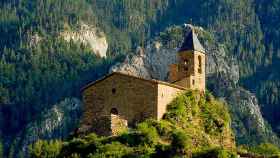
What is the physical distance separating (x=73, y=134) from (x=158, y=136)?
396 inches

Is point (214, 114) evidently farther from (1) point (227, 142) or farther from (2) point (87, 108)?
(2) point (87, 108)

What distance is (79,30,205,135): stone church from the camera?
98938 mm

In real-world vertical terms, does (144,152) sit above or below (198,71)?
below

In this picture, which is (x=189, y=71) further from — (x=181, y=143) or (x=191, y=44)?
(x=181, y=143)

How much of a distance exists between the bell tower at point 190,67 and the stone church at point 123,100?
51cm

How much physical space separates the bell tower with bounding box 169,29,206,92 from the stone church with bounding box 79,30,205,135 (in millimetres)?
509

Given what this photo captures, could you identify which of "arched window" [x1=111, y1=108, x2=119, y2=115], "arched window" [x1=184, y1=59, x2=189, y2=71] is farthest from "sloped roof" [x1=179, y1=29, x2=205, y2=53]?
"arched window" [x1=111, y1=108, x2=119, y2=115]

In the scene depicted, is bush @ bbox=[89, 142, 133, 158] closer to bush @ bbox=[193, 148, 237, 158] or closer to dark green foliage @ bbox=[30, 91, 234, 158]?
dark green foliage @ bbox=[30, 91, 234, 158]

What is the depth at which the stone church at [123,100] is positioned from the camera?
3895 inches

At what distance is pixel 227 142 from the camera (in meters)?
106

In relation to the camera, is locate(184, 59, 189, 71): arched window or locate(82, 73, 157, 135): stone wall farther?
locate(184, 59, 189, 71): arched window

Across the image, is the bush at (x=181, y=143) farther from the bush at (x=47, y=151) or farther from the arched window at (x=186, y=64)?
the arched window at (x=186, y=64)

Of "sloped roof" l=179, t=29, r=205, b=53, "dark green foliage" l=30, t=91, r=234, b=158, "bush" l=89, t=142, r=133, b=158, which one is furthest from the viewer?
"sloped roof" l=179, t=29, r=205, b=53

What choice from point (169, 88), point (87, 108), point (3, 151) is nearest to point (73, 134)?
point (87, 108)
